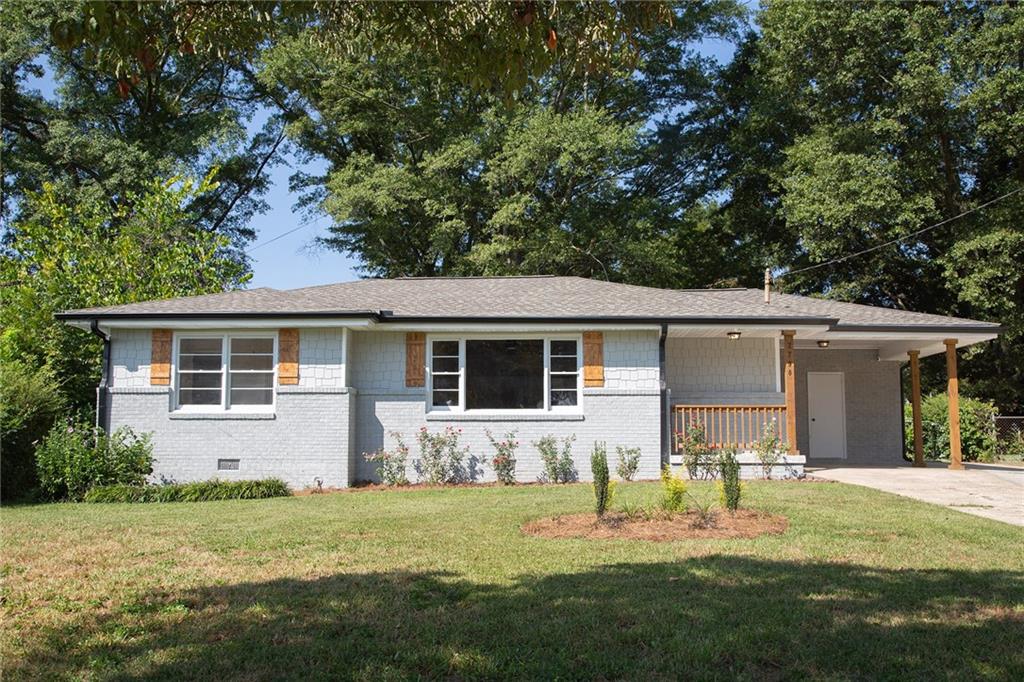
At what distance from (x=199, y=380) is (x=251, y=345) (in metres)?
1.15

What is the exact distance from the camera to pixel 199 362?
51.4 ft

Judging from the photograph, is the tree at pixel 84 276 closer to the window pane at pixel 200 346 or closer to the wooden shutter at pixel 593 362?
the window pane at pixel 200 346

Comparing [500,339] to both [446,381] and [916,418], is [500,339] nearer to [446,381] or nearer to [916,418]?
[446,381]

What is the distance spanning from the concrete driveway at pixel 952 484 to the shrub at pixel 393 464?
7567mm

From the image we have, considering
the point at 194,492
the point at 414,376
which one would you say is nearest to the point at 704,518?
Result: the point at 414,376

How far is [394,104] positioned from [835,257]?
15.6 meters

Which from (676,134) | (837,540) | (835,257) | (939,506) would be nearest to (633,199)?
(676,134)

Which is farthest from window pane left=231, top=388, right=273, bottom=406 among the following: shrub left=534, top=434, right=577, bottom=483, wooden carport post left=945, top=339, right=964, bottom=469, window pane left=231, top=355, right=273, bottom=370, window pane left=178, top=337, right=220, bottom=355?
wooden carport post left=945, top=339, right=964, bottom=469

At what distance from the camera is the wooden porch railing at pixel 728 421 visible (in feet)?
52.2

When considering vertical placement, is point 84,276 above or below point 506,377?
above

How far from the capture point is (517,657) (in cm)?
484

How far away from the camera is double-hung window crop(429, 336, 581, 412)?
15961mm

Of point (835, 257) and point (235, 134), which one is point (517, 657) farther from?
point (235, 134)

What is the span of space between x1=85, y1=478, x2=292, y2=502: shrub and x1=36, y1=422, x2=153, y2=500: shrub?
1.05 feet
